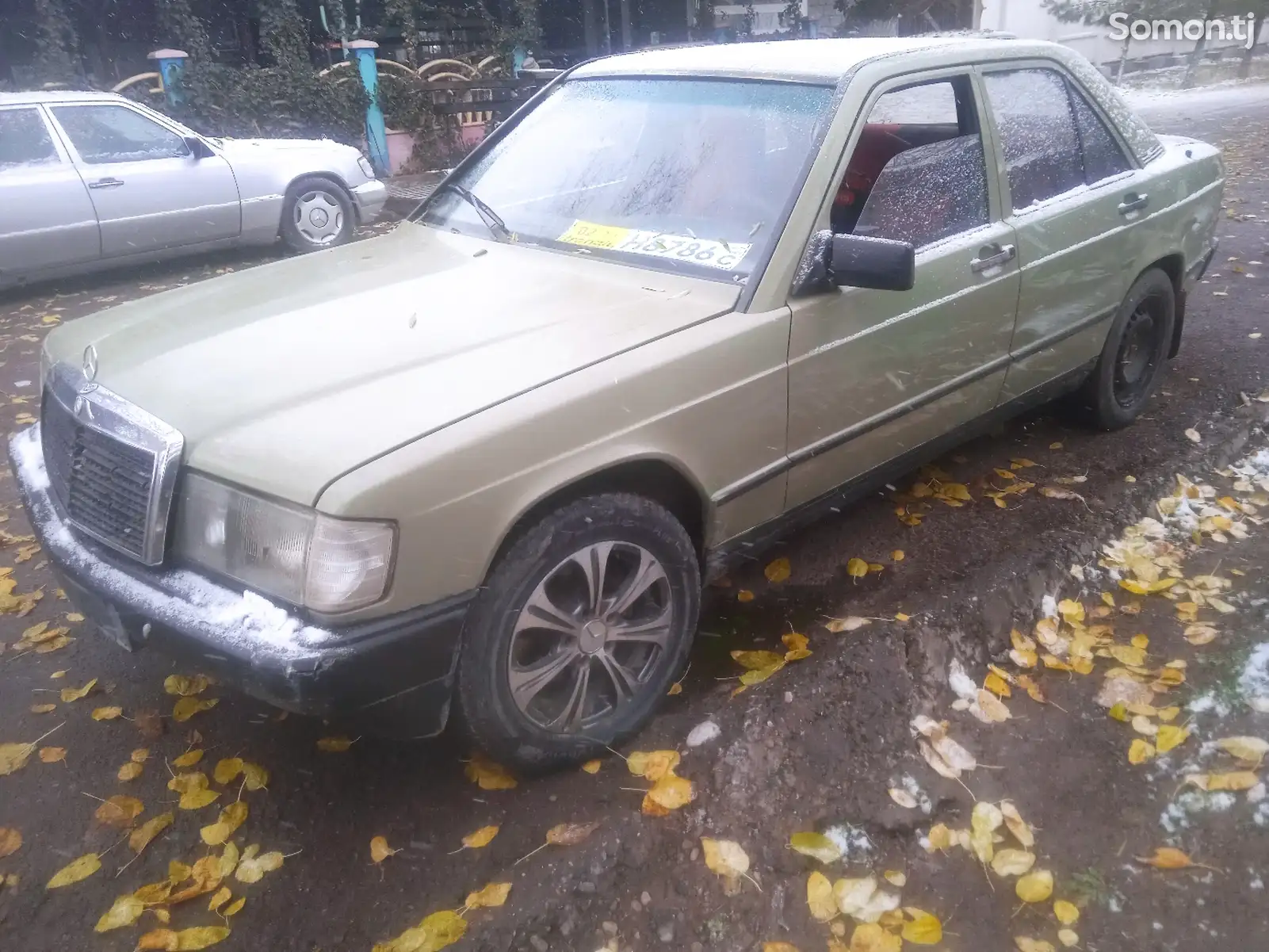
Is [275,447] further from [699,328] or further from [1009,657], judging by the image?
[1009,657]

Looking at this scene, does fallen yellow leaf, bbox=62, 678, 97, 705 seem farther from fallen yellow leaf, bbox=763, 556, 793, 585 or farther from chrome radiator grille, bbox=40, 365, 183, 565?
fallen yellow leaf, bbox=763, 556, 793, 585

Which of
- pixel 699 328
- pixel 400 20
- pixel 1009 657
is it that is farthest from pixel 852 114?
pixel 400 20

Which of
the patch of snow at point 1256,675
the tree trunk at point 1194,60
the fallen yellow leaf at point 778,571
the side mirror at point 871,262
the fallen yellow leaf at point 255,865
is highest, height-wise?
the tree trunk at point 1194,60

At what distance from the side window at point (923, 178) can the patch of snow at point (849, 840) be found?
173cm

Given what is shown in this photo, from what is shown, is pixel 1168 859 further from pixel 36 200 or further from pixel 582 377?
pixel 36 200

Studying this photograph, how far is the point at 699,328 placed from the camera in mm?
2562

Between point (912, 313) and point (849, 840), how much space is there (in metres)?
1.62

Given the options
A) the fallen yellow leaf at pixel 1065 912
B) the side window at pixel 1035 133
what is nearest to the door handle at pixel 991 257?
the side window at pixel 1035 133

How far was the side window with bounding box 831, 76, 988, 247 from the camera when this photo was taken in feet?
10.0

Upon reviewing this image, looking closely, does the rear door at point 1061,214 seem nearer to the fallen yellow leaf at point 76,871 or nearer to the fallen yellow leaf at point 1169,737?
the fallen yellow leaf at point 1169,737

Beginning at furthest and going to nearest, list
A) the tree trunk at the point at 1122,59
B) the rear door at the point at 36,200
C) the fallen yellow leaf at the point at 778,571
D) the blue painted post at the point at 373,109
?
the tree trunk at the point at 1122,59, the blue painted post at the point at 373,109, the rear door at the point at 36,200, the fallen yellow leaf at the point at 778,571

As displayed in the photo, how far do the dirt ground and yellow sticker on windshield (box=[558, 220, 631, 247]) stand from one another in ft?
4.17

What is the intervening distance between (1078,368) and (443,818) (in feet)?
10.3

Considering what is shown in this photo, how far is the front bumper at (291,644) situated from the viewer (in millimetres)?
2033
